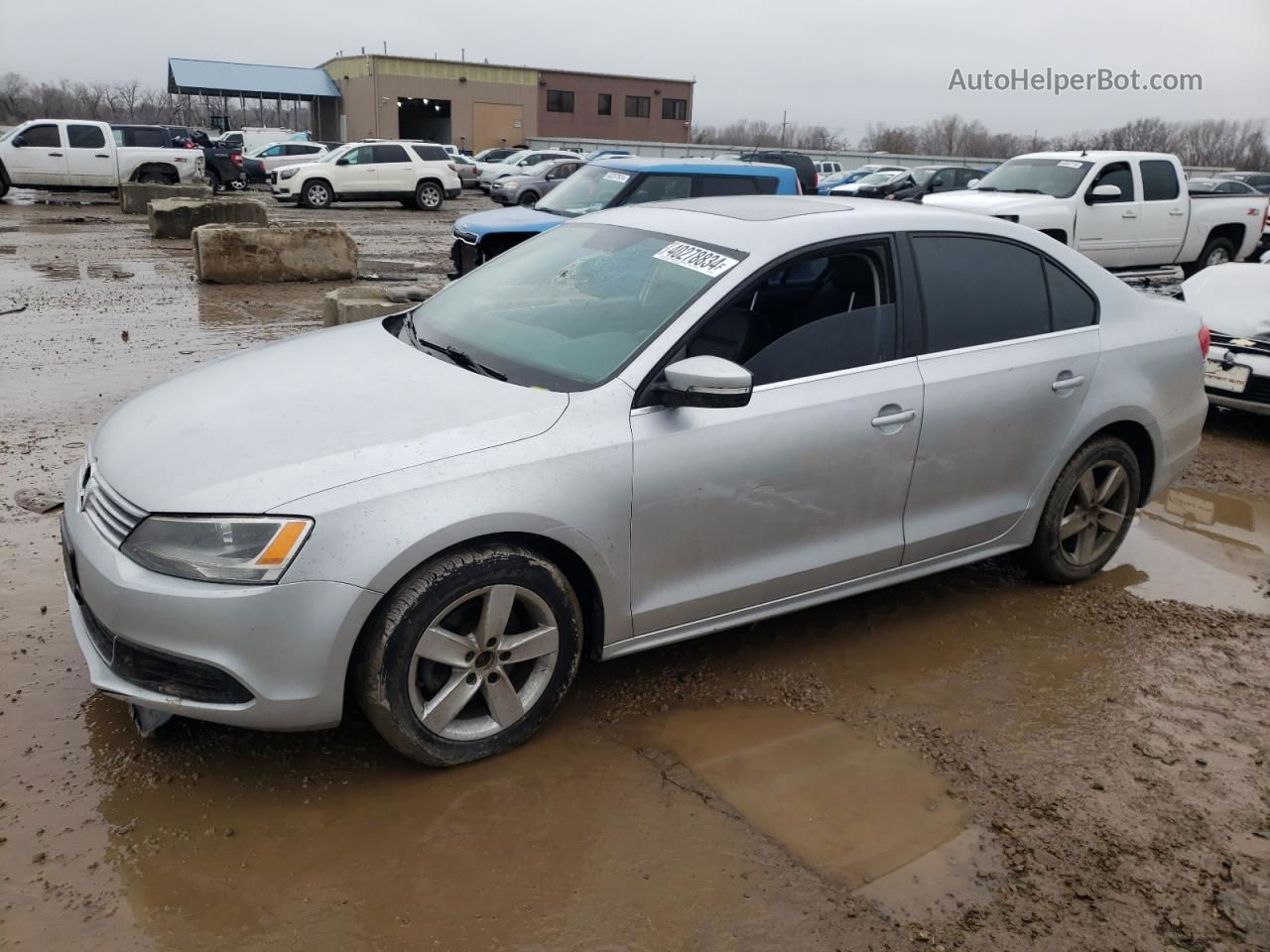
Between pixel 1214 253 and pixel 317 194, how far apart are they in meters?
19.8

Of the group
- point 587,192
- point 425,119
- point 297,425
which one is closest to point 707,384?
point 297,425

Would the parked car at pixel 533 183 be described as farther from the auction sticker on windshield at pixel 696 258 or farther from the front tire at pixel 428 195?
the auction sticker on windshield at pixel 696 258

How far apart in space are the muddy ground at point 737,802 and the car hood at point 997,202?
8460mm

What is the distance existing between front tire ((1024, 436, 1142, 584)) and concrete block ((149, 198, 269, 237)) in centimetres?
1492

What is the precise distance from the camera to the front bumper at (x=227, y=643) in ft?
8.84

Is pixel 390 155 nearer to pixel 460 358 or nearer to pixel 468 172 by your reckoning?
pixel 468 172

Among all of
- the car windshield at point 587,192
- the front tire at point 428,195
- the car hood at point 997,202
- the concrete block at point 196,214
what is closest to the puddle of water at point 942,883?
the car windshield at point 587,192

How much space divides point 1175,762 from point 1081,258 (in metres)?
2.23

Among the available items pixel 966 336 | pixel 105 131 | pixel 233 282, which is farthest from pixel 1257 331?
pixel 105 131

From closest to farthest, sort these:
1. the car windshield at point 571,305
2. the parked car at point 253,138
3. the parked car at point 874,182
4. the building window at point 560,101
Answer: the car windshield at point 571,305 < the parked car at point 874,182 < the parked car at point 253,138 < the building window at point 560,101

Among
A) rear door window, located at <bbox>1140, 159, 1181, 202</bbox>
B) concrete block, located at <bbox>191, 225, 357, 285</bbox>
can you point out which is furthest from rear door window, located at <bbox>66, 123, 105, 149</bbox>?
rear door window, located at <bbox>1140, 159, 1181, 202</bbox>

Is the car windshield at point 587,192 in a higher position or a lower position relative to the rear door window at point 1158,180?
lower

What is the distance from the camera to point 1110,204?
12828mm

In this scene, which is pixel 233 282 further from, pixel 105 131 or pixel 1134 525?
pixel 105 131
